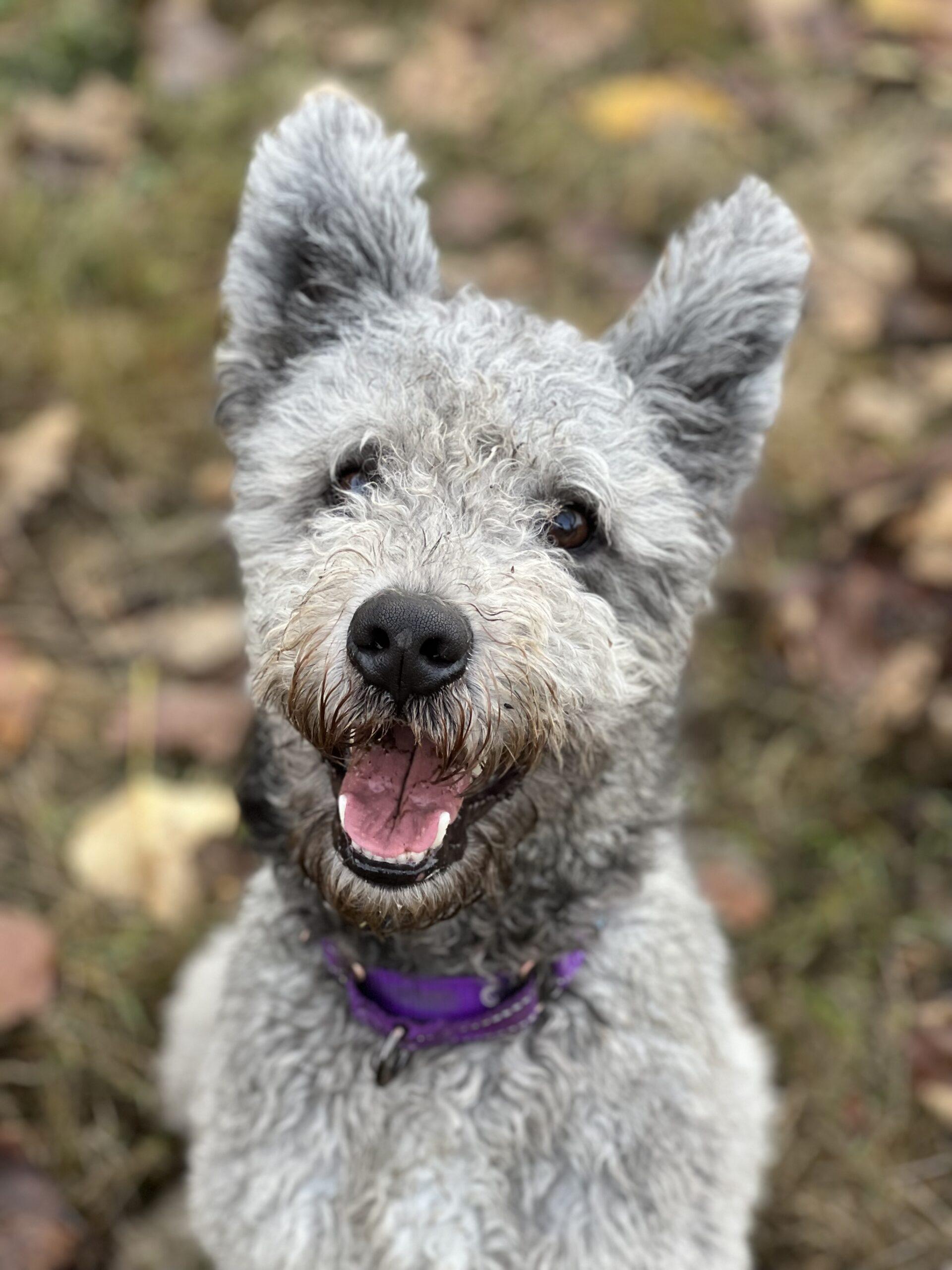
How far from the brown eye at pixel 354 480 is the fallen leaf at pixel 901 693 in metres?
2.68

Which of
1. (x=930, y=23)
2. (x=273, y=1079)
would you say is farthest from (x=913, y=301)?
(x=273, y=1079)

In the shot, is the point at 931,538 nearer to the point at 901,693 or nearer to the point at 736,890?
the point at 901,693

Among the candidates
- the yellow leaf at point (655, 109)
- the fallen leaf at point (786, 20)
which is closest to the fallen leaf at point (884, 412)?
the yellow leaf at point (655, 109)

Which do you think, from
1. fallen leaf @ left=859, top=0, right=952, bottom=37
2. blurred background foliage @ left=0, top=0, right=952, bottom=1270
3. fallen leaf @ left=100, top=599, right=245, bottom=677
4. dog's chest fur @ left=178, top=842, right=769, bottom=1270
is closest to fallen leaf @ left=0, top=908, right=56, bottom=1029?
blurred background foliage @ left=0, top=0, right=952, bottom=1270

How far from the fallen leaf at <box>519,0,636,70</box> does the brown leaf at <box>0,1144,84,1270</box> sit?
19.4 feet

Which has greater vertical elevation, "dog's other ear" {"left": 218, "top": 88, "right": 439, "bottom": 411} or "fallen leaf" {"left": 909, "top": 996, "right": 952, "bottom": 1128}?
"dog's other ear" {"left": 218, "top": 88, "right": 439, "bottom": 411}

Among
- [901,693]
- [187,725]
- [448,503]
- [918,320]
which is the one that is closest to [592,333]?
[918,320]

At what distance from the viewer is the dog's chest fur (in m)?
2.66

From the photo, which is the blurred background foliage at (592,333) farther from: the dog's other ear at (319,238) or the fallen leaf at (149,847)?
the dog's other ear at (319,238)

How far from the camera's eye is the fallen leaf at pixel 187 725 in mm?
4453

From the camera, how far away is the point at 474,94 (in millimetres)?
6629

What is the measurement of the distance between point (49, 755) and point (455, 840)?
257cm

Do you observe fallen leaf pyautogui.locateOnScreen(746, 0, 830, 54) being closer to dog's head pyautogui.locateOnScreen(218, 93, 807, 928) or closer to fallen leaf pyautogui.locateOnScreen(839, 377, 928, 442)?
fallen leaf pyautogui.locateOnScreen(839, 377, 928, 442)

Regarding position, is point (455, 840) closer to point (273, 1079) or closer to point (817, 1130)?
point (273, 1079)
